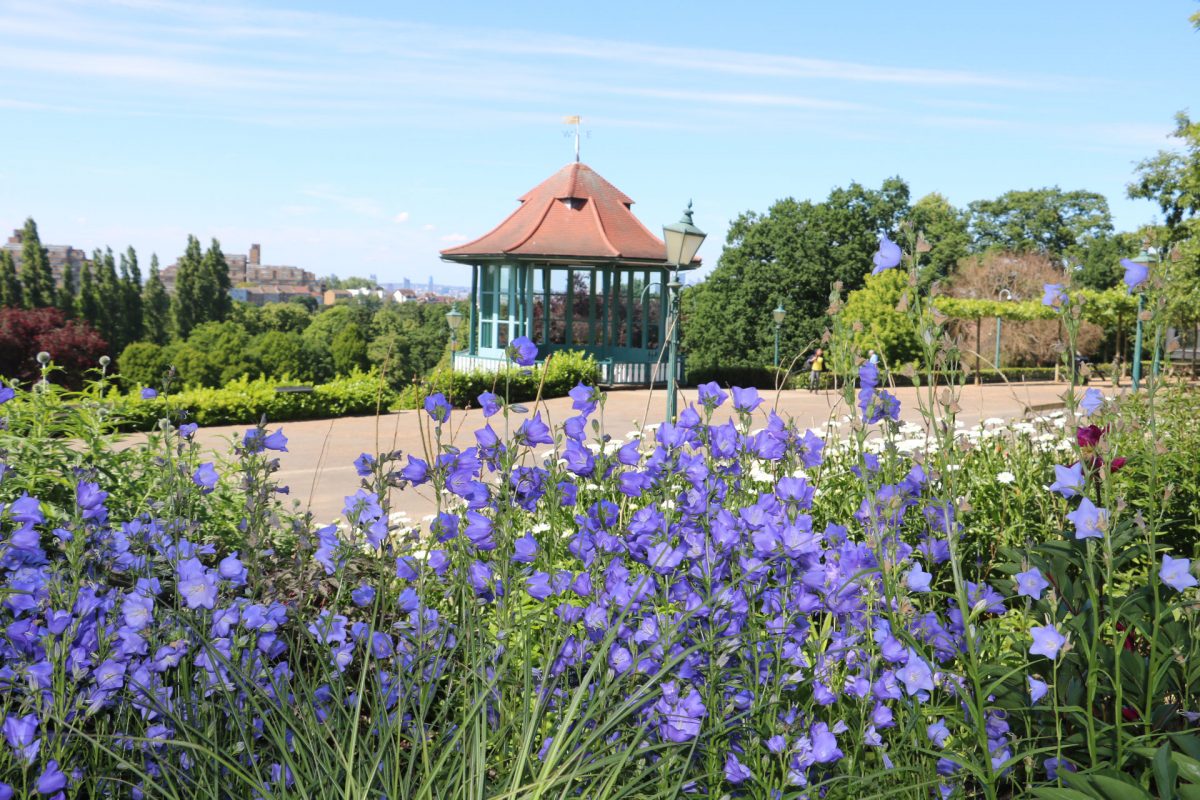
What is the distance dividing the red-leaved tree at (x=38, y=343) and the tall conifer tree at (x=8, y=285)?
3739cm

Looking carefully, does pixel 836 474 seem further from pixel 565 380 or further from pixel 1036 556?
pixel 565 380

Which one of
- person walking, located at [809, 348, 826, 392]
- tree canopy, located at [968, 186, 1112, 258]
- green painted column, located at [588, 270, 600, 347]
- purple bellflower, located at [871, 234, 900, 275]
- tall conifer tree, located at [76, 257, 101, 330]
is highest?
tree canopy, located at [968, 186, 1112, 258]

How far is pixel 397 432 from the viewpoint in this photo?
6.90 metres

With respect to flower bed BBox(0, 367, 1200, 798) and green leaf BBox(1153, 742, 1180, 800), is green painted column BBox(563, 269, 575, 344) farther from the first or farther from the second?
green leaf BBox(1153, 742, 1180, 800)

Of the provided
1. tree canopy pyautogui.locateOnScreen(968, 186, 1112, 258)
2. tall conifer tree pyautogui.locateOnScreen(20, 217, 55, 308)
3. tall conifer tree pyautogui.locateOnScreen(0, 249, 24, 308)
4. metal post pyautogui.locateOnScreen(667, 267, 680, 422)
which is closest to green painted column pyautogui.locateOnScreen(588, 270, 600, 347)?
metal post pyautogui.locateOnScreen(667, 267, 680, 422)

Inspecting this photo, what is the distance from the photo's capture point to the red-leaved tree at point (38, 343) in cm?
2239

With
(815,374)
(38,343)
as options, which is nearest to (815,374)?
(815,374)

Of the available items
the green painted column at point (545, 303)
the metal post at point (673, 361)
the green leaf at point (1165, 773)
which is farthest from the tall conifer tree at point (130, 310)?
the green leaf at point (1165, 773)

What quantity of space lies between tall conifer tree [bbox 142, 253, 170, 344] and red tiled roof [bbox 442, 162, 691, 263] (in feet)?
144

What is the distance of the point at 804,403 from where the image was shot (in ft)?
57.4

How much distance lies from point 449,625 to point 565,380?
1718cm

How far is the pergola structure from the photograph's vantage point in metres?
22.9

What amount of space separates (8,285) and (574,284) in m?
47.2

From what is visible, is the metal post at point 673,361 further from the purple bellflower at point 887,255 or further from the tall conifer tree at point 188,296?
the tall conifer tree at point 188,296
